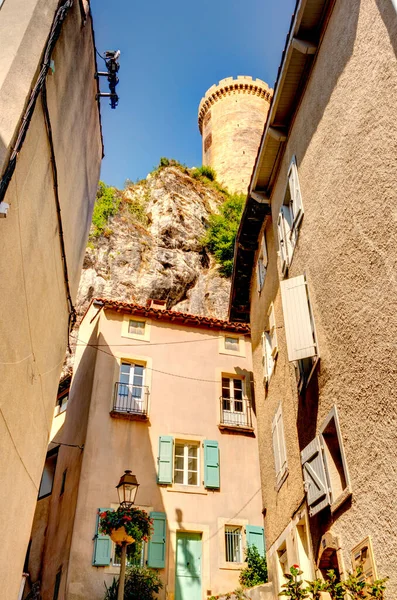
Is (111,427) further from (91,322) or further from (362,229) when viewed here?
(362,229)

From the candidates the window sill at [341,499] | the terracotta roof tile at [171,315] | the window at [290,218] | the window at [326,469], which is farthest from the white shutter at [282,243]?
the terracotta roof tile at [171,315]

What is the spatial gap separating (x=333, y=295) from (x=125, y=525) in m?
4.84

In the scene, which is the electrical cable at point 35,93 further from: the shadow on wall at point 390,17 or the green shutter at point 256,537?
the green shutter at point 256,537

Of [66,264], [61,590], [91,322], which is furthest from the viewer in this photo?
[91,322]

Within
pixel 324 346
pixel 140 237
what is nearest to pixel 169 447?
pixel 324 346

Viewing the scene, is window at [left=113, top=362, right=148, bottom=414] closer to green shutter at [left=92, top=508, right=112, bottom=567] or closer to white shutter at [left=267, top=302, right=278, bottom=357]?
green shutter at [left=92, top=508, right=112, bottom=567]

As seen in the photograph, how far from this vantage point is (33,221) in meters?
6.91

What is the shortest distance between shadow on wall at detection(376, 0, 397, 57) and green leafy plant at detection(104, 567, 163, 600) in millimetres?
11944

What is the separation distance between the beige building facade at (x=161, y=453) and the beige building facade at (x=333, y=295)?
13.9ft

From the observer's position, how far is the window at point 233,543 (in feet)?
46.6

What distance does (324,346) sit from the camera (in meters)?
7.35

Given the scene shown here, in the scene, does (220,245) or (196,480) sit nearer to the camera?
(196,480)

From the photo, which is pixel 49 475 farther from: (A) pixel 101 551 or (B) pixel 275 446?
(B) pixel 275 446

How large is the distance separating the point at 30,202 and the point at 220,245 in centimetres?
2601
